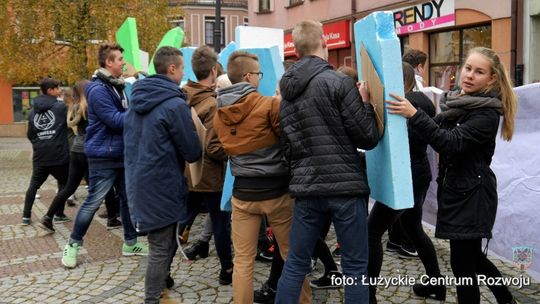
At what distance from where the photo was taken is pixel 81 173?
6.48 m

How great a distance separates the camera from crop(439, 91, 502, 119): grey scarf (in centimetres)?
307

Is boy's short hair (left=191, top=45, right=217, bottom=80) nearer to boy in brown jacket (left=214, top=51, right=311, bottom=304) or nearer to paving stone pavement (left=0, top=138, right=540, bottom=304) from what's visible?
boy in brown jacket (left=214, top=51, right=311, bottom=304)

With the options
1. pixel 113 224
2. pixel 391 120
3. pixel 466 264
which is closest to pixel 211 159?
pixel 391 120

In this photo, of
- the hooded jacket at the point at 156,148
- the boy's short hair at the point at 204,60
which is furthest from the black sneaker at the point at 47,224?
the hooded jacket at the point at 156,148

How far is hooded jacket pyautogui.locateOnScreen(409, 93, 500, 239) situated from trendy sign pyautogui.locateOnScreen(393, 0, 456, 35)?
11.6 meters

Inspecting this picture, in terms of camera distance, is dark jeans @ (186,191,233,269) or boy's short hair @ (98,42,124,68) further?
boy's short hair @ (98,42,124,68)

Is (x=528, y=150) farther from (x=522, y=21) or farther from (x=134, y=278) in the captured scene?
(x=522, y=21)

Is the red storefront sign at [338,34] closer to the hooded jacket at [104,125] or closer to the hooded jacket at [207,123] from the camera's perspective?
the hooded jacket at [104,125]

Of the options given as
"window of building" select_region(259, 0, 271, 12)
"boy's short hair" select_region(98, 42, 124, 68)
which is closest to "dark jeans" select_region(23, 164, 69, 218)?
"boy's short hair" select_region(98, 42, 124, 68)

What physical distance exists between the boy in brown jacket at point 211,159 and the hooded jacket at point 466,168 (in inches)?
69.2

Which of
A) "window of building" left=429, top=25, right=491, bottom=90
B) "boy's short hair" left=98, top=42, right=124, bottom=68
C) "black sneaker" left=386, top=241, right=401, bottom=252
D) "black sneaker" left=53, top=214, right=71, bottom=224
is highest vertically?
"window of building" left=429, top=25, right=491, bottom=90

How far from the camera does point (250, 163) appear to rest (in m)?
3.47

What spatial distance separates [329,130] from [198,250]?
268 centimetres

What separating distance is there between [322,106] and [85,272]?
3069 mm
